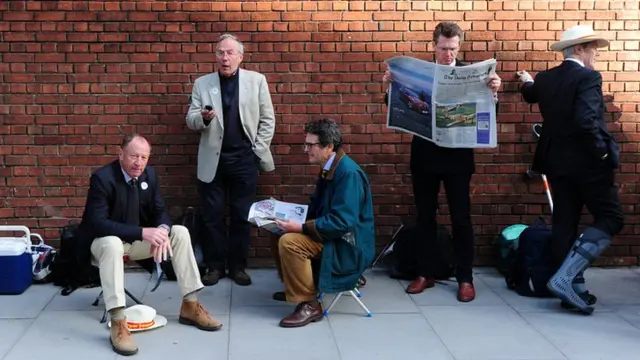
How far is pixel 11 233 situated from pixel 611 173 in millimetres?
4907

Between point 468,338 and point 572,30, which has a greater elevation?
point 572,30

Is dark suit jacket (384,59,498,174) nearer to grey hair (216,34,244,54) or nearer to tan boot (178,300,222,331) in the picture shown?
grey hair (216,34,244,54)

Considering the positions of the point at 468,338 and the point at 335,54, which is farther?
the point at 335,54

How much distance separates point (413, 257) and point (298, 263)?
1.59m

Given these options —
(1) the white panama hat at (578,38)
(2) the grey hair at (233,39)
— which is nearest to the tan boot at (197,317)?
(2) the grey hair at (233,39)

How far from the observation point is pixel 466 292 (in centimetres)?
587

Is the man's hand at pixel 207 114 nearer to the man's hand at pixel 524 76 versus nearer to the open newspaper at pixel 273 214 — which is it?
the open newspaper at pixel 273 214

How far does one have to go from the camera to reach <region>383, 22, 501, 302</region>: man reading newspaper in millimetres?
5641

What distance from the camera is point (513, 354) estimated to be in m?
4.76

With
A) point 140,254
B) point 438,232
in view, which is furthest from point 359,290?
point 140,254

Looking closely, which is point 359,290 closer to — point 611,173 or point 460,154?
point 460,154

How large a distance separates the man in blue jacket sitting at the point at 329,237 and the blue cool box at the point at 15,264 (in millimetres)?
2141

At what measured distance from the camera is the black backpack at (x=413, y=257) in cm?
630

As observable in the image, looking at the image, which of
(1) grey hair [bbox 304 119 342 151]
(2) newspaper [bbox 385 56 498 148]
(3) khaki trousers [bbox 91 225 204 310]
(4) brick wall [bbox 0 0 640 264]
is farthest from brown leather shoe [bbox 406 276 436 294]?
(3) khaki trousers [bbox 91 225 204 310]
